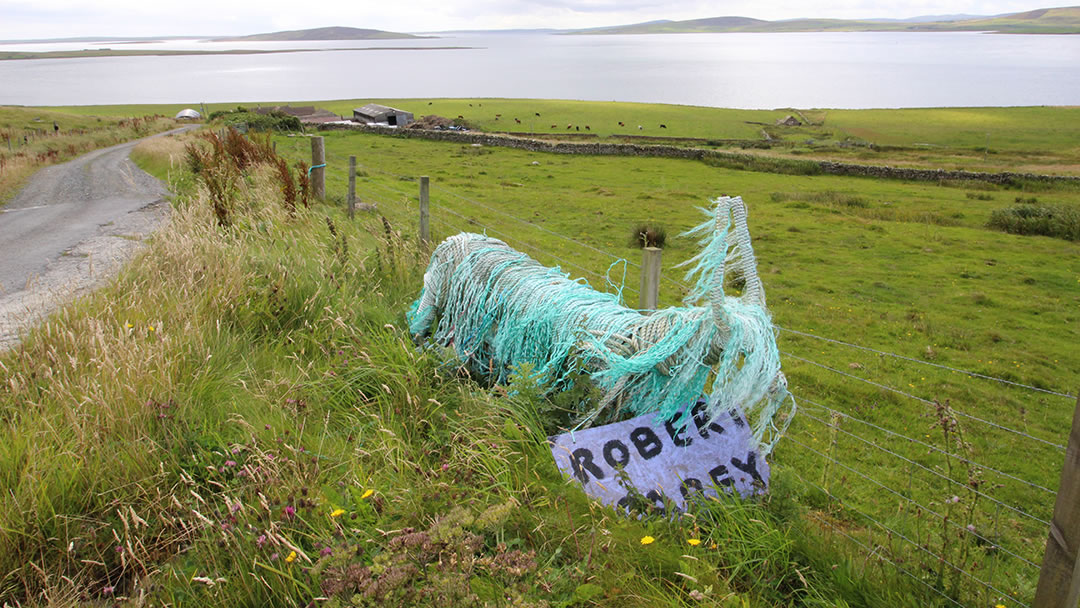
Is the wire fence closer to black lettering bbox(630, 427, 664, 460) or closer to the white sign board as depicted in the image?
the white sign board

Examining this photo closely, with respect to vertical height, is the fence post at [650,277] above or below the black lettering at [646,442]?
above

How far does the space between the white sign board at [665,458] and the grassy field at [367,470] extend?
0.15 meters

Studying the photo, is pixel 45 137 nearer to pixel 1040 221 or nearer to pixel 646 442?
pixel 646 442

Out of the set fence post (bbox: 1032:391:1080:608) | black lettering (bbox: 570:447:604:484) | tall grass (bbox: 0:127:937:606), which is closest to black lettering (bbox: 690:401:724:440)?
tall grass (bbox: 0:127:937:606)

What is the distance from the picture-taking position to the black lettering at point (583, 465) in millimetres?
3252

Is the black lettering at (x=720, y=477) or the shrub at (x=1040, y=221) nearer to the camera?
the black lettering at (x=720, y=477)

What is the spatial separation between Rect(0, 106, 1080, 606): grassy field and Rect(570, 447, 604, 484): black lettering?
97mm

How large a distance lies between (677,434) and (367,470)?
1.68 meters

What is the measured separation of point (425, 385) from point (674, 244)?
13.4 m

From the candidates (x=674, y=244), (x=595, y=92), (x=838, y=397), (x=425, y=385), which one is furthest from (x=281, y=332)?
(x=595, y=92)

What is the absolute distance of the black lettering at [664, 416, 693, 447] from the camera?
3.33 metres

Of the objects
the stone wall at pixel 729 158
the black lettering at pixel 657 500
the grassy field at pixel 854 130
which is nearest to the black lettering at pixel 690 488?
the black lettering at pixel 657 500

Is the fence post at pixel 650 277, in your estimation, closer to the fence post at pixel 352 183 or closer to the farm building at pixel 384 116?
the fence post at pixel 352 183

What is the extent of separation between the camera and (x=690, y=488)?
3219 millimetres
